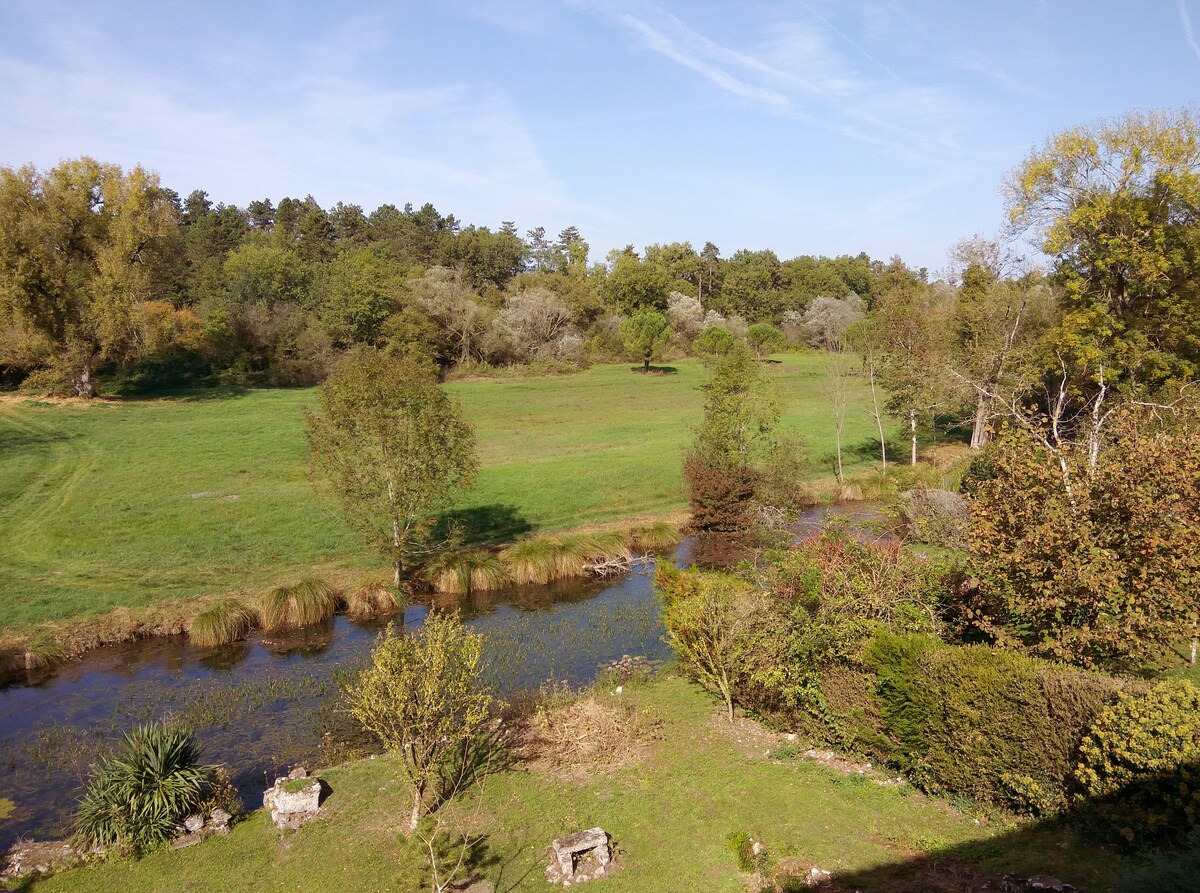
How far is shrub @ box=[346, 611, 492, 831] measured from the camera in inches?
456

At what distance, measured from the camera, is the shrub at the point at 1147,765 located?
30.5 feet

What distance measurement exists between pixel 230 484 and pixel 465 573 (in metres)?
17.2

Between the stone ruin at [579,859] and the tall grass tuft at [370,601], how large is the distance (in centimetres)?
1631

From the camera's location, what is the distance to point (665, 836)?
12.1 metres

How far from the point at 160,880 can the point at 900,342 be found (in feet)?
135

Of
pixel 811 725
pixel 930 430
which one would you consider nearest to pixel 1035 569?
pixel 811 725

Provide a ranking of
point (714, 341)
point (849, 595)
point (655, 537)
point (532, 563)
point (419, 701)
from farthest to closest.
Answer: point (714, 341)
point (655, 537)
point (532, 563)
point (849, 595)
point (419, 701)

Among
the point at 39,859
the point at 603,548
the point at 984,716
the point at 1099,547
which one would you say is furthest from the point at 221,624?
the point at 1099,547

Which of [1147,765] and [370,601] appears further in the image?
[370,601]

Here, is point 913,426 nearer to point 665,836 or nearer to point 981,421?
point 981,421

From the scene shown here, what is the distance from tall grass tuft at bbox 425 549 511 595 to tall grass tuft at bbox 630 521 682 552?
254 inches

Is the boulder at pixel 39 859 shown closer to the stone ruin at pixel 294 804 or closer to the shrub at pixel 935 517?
the stone ruin at pixel 294 804

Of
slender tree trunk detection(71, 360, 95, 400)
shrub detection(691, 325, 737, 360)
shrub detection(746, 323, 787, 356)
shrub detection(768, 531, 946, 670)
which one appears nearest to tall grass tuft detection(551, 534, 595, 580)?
shrub detection(768, 531, 946, 670)

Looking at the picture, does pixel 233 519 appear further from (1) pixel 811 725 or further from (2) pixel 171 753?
(1) pixel 811 725
